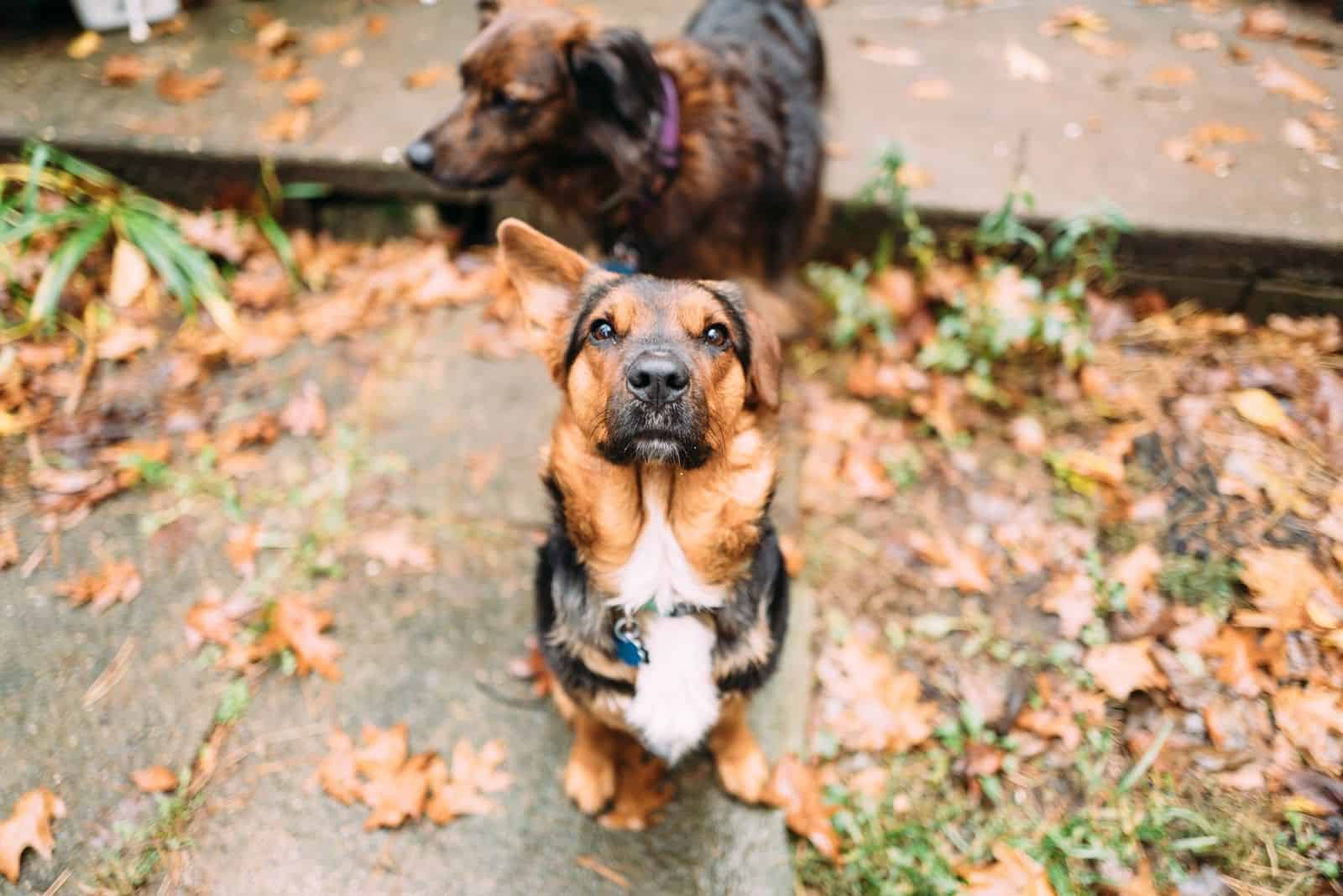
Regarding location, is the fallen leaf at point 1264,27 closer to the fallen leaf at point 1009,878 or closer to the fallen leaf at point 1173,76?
the fallen leaf at point 1173,76

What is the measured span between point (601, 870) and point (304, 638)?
1281 millimetres

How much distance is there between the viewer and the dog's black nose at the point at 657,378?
6.02ft

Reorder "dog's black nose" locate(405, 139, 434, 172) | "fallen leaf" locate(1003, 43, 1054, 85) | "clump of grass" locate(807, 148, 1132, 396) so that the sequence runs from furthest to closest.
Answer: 1. "fallen leaf" locate(1003, 43, 1054, 85)
2. "clump of grass" locate(807, 148, 1132, 396)
3. "dog's black nose" locate(405, 139, 434, 172)

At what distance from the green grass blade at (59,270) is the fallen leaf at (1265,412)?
4.99 m

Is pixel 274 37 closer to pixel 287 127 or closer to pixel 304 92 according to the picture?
pixel 304 92

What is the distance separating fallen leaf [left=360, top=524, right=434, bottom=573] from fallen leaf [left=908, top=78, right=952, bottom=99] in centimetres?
343

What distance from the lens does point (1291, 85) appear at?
4.15 m

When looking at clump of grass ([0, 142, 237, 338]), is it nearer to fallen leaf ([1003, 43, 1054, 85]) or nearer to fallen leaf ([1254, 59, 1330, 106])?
fallen leaf ([1003, 43, 1054, 85])

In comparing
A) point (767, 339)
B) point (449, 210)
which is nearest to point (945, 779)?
point (767, 339)

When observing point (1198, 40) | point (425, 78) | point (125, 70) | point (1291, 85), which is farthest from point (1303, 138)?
point (125, 70)

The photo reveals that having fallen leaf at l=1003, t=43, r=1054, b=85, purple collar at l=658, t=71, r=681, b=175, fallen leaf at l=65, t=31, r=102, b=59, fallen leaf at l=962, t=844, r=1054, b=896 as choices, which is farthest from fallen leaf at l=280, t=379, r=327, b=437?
fallen leaf at l=1003, t=43, r=1054, b=85

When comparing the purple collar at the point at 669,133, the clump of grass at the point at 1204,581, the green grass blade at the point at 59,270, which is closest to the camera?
the clump of grass at the point at 1204,581

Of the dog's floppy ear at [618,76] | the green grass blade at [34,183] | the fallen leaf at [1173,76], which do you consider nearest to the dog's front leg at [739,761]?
the dog's floppy ear at [618,76]

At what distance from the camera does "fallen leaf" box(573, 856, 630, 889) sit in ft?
7.55
